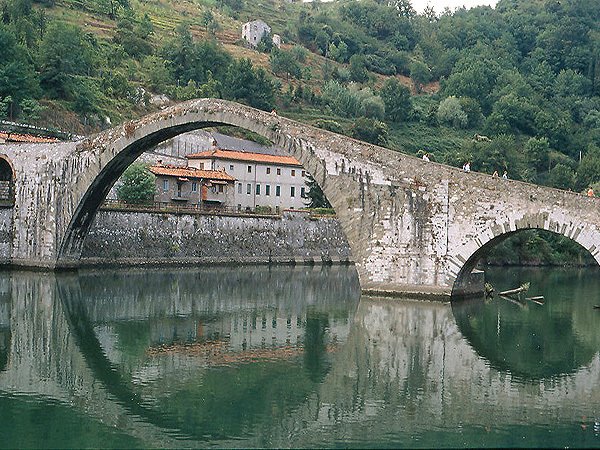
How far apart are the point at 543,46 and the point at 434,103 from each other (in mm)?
29480

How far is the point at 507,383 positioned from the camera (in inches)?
742

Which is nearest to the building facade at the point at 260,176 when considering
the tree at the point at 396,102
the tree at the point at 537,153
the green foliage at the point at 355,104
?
the tree at the point at 537,153

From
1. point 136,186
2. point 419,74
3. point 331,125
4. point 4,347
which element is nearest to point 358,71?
point 419,74

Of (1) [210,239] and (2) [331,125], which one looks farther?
(2) [331,125]

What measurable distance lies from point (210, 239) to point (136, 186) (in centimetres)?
614

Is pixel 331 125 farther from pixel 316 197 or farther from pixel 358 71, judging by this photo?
pixel 358 71

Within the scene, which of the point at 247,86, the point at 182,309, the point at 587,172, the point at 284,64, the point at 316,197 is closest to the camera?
the point at 182,309

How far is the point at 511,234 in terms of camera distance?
1208 inches

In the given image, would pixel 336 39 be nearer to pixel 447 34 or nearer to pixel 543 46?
pixel 447 34

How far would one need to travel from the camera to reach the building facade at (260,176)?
62.9 metres

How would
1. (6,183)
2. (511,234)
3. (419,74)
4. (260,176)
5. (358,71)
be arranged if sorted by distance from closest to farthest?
(511,234), (6,183), (260,176), (358,71), (419,74)

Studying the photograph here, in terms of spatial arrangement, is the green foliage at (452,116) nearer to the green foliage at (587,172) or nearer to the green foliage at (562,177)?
the green foliage at (587,172)

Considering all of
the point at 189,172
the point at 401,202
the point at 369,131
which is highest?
the point at 369,131

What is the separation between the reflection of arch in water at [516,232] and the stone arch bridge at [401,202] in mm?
33
